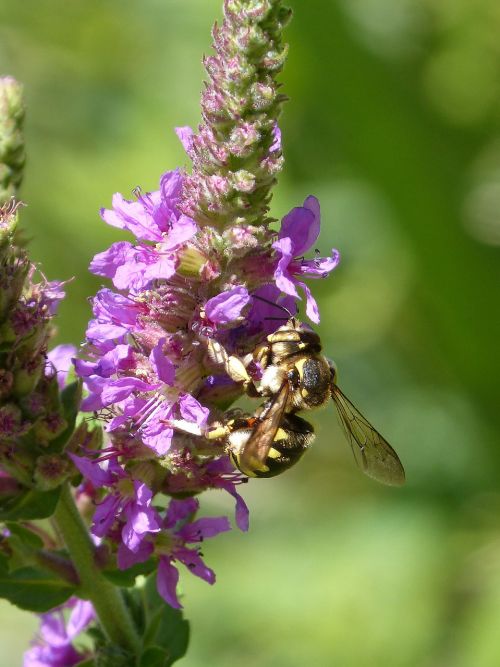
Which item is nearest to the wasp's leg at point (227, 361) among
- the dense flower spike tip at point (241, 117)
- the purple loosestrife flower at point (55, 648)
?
the dense flower spike tip at point (241, 117)

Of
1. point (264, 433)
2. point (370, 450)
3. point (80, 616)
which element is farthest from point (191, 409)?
point (80, 616)

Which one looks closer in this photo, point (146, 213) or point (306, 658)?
point (146, 213)

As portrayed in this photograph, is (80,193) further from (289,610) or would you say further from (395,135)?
(289,610)

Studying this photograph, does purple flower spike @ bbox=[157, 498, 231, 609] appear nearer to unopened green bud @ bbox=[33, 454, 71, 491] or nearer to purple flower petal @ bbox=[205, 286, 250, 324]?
unopened green bud @ bbox=[33, 454, 71, 491]

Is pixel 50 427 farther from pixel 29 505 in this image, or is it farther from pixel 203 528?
pixel 203 528

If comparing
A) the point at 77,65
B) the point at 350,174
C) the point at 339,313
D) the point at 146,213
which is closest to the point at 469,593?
the point at 339,313

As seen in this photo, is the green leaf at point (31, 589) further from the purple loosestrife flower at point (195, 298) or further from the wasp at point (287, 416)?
the wasp at point (287, 416)

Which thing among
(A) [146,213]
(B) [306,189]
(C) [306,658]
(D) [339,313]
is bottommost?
(C) [306,658]
